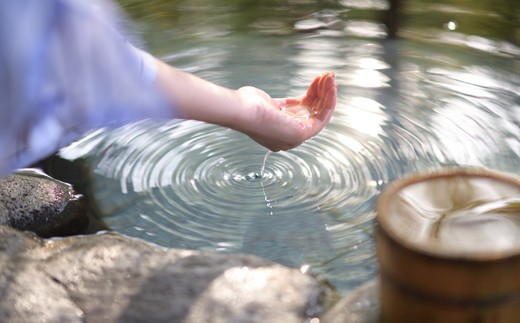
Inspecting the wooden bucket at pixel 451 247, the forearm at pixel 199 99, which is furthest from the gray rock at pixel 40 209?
the wooden bucket at pixel 451 247

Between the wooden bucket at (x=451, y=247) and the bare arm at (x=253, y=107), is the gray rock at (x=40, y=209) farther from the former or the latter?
the wooden bucket at (x=451, y=247)

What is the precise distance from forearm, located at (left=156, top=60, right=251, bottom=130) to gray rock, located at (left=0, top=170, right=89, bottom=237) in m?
0.61

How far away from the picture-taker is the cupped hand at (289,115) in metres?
2.44

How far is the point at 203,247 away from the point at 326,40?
5.97 feet

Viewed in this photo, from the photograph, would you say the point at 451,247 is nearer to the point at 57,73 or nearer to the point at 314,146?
the point at 57,73

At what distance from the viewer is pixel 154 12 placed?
4.34 meters

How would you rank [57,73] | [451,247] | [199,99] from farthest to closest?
[199,99], [57,73], [451,247]

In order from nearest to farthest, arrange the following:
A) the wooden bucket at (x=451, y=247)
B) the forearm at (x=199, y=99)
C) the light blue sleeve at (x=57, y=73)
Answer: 1. the wooden bucket at (x=451, y=247)
2. the light blue sleeve at (x=57, y=73)
3. the forearm at (x=199, y=99)

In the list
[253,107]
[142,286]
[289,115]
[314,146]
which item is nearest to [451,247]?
[142,286]

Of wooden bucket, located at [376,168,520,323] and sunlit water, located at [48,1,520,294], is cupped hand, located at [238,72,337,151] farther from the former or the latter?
wooden bucket, located at [376,168,520,323]

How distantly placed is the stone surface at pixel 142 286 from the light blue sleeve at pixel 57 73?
389 millimetres

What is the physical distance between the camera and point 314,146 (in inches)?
112

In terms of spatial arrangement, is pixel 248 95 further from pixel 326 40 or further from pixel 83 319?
pixel 326 40

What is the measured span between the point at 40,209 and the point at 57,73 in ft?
3.01
